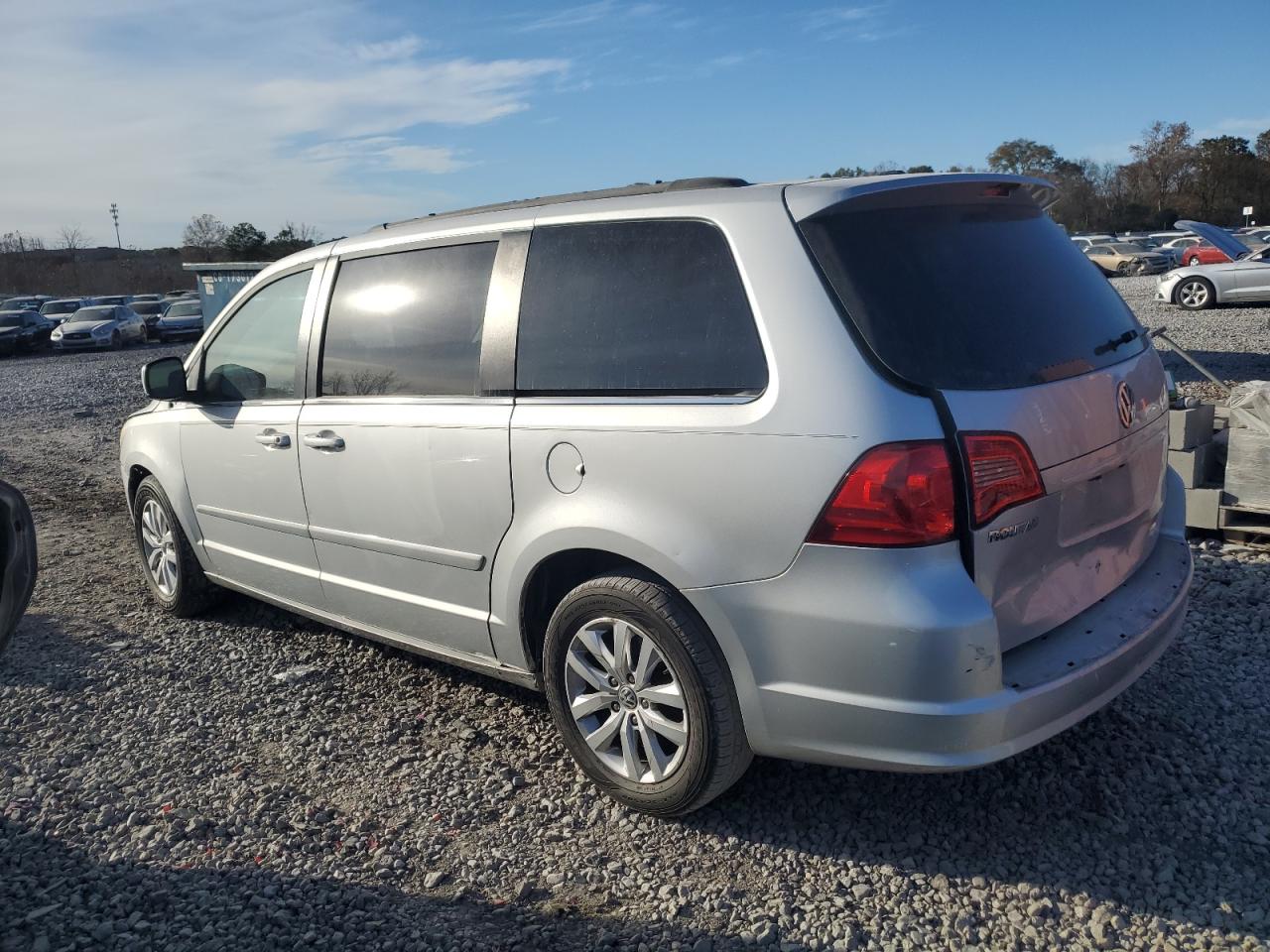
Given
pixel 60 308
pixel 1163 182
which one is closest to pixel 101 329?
pixel 60 308

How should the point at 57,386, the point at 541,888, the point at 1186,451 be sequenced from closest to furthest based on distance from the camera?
the point at 541,888 < the point at 1186,451 < the point at 57,386

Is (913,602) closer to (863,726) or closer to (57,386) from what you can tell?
(863,726)

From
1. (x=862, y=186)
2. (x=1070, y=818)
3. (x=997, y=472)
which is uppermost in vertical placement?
(x=862, y=186)

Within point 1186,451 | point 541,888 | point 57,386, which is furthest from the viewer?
point 57,386

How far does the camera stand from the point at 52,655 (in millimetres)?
5066

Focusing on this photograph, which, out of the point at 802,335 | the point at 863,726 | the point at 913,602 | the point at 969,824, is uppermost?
the point at 802,335

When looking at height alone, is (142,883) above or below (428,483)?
below

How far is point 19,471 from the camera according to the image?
10570 mm

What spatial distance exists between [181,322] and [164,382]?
105 feet

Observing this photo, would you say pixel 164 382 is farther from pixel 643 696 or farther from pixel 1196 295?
pixel 1196 295

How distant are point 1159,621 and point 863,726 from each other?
1121 mm

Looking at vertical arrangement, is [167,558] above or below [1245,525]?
above

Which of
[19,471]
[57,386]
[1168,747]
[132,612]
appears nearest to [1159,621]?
[1168,747]

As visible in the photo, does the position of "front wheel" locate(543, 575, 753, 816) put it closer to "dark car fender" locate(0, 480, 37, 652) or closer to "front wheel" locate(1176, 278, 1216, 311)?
"dark car fender" locate(0, 480, 37, 652)
